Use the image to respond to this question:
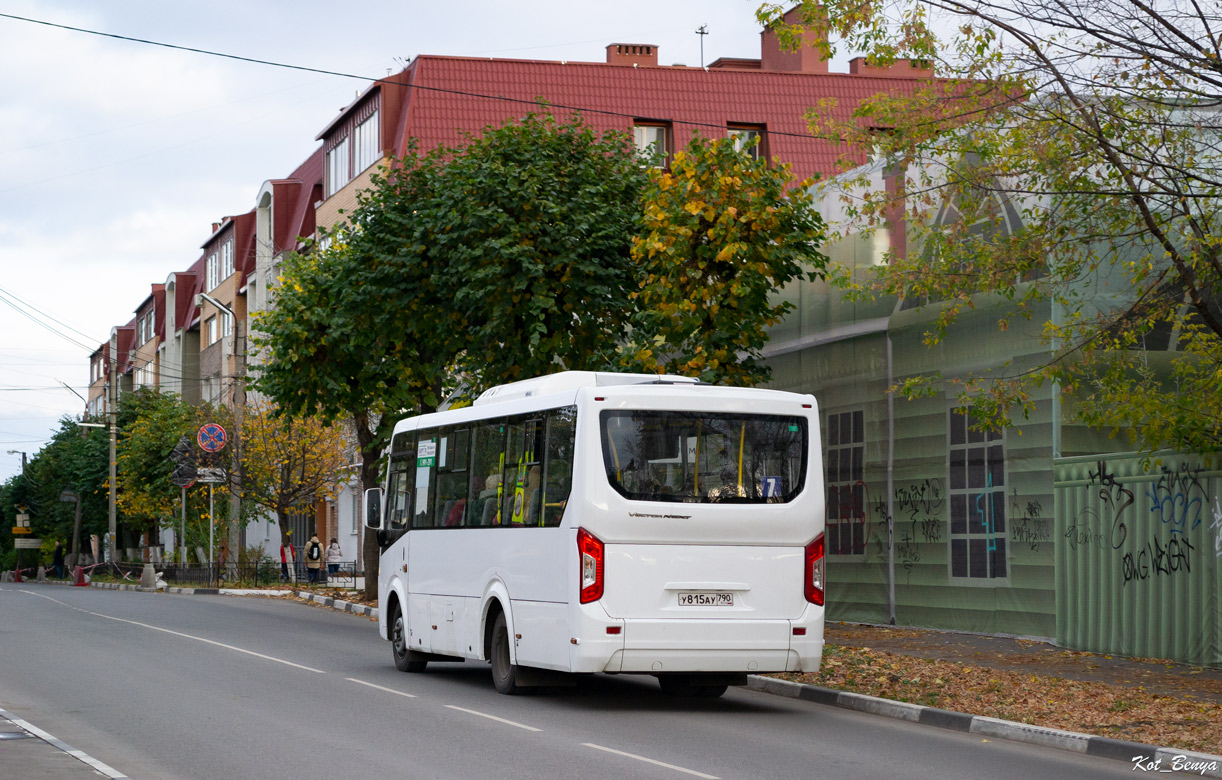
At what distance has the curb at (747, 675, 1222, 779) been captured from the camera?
10188 mm

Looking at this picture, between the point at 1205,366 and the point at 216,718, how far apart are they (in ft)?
31.9

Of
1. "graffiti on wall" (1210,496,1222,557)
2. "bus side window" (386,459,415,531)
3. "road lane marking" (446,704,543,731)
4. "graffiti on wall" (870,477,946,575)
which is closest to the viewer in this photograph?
"road lane marking" (446,704,543,731)

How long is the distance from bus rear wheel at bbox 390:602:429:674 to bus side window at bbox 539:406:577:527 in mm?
4195

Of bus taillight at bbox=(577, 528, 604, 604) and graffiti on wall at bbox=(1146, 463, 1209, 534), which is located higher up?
graffiti on wall at bbox=(1146, 463, 1209, 534)

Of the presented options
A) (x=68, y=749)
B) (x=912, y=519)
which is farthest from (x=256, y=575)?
(x=68, y=749)

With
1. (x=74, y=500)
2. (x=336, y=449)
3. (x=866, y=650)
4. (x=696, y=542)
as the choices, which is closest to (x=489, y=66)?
(x=336, y=449)

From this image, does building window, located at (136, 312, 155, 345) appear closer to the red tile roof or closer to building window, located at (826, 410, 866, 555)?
the red tile roof

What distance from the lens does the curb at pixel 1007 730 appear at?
401 inches

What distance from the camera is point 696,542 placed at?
1336cm

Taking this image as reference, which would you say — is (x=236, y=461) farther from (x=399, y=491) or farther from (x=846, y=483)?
(x=399, y=491)

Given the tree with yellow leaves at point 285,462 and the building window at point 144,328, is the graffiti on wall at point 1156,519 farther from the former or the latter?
the building window at point 144,328

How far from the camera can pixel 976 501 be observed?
804 inches

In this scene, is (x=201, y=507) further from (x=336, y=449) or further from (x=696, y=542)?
(x=696, y=542)

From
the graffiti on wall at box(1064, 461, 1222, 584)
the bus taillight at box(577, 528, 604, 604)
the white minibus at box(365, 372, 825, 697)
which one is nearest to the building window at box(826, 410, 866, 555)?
the graffiti on wall at box(1064, 461, 1222, 584)
